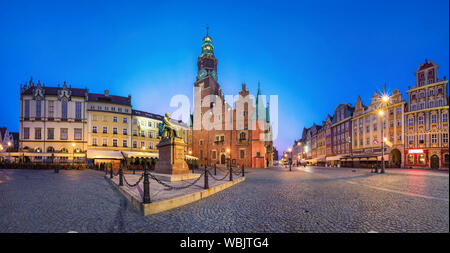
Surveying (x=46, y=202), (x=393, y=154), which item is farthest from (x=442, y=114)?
(x=46, y=202)

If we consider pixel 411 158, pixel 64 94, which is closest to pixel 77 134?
pixel 64 94

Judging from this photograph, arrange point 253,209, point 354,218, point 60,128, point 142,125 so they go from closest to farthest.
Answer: point 354,218, point 253,209, point 60,128, point 142,125

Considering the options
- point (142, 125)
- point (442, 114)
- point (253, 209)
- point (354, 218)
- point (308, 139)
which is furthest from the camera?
point (308, 139)

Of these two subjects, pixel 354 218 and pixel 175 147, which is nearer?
pixel 354 218

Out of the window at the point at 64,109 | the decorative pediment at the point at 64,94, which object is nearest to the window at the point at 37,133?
the window at the point at 64,109

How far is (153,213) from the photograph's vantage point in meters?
5.89

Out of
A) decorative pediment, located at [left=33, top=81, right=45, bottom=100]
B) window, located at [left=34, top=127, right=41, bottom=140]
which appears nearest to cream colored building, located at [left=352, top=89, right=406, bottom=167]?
window, located at [left=34, top=127, right=41, bottom=140]

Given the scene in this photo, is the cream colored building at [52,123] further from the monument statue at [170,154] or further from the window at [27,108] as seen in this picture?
the monument statue at [170,154]

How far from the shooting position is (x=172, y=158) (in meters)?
13.5

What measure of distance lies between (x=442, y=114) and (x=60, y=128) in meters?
68.5

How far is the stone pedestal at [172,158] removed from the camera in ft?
44.2

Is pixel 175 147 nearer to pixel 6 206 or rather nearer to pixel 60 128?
pixel 6 206

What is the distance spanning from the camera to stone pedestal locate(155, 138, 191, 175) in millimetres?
13469

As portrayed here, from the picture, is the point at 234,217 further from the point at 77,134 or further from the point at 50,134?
the point at 50,134
